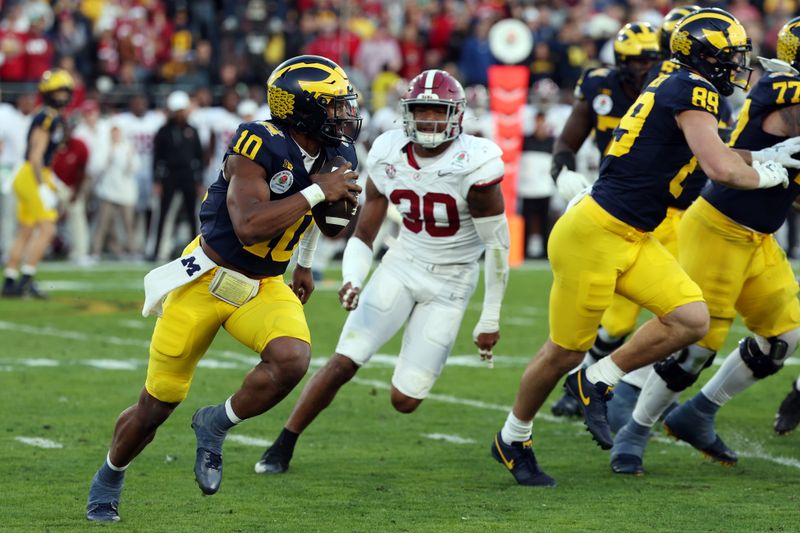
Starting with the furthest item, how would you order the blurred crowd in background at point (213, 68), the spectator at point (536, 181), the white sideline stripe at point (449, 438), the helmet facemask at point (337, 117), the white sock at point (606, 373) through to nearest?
the spectator at point (536, 181), the blurred crowd in background at point (213, 68), the white sideline stripe at point (449, 438), the white sock at point (606, 373), the helmet facemask at point (337, 117)

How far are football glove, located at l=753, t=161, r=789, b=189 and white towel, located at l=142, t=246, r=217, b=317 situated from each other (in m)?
1.99

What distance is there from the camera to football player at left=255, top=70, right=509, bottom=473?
5664 mm

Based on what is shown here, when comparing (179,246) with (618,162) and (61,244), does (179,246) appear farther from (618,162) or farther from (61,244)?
(618,162)

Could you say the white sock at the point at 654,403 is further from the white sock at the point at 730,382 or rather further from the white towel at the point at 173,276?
the white towel at the point at 173,276

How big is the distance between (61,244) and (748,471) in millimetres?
11402

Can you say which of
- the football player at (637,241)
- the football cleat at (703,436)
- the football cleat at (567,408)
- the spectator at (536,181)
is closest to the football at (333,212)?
the football player at (637,241)

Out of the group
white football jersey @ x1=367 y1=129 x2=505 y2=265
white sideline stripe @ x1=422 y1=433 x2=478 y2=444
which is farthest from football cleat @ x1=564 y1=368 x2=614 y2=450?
white sideline stripe @ x1=422 y1=433 x2=478 y2=444

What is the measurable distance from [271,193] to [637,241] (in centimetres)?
151

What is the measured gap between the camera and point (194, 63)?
1686 centimetres

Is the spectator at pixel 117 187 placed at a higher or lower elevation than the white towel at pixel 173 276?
lower

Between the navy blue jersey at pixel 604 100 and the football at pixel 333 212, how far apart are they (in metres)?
2.47

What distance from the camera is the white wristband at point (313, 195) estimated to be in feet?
14.9

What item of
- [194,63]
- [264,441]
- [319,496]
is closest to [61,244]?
[194,63]

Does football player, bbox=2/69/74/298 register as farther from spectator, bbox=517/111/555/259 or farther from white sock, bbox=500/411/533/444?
white sock, bbox=500/411/533/444
